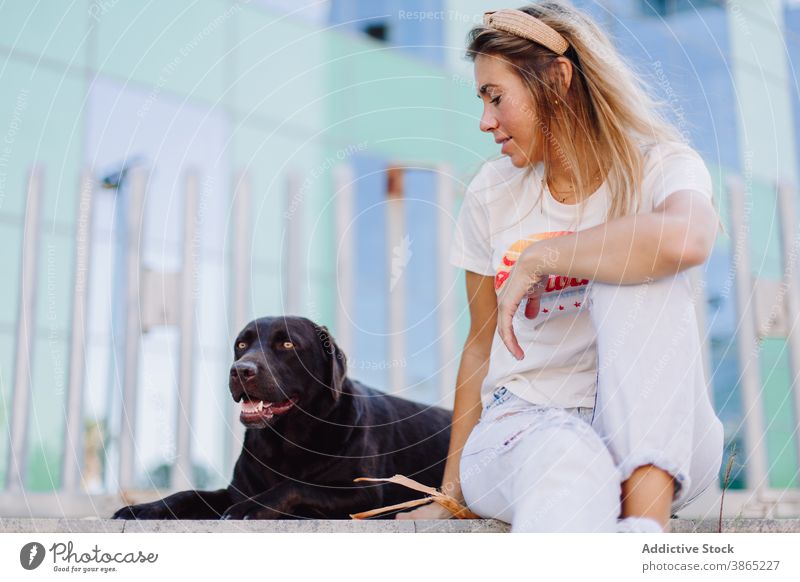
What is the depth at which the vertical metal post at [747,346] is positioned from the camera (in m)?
5.11

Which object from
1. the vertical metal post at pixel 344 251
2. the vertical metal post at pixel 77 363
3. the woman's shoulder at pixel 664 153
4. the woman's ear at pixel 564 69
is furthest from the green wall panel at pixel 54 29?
the woman's shoulder at pixel 664 153

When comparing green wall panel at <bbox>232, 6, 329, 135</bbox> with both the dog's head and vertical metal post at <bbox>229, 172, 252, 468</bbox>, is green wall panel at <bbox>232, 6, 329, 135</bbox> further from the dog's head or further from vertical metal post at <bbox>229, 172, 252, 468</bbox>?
the dog's head

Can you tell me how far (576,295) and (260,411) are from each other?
39.1 inches

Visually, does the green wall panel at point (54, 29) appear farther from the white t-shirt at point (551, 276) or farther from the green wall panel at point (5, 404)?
the white t-shirt at point (551, 276)

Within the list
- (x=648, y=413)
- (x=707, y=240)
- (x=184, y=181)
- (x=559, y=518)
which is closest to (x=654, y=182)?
(x=707, y=240)

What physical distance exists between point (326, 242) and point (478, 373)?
3.56 m

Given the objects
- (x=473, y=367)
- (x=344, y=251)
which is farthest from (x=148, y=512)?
(x=344, y=251)

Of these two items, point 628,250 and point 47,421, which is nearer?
point 628,250

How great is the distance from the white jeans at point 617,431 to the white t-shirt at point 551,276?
0.16 metres

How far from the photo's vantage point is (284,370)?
267 cm

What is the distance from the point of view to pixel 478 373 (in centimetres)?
238

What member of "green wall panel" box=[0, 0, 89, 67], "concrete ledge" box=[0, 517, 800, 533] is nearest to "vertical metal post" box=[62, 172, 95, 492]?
"green wall panel" box=[0, 0, 89, 67]

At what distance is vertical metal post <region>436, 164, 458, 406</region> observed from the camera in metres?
4.46

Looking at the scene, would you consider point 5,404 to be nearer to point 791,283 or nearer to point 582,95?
point 582,95
